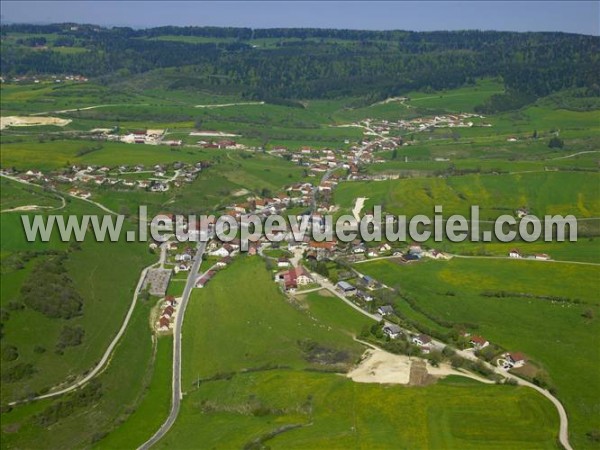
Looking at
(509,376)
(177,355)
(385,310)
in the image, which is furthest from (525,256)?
(177,355)

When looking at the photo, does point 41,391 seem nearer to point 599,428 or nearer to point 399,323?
point 399,323

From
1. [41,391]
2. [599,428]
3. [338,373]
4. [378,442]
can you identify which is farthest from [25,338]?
[599,428]

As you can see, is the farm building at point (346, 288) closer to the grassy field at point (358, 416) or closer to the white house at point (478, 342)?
the white house at point (478, 342)

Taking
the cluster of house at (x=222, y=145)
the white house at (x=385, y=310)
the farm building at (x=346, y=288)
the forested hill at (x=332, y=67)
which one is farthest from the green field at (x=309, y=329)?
the forested hill at (x=332, y=67)

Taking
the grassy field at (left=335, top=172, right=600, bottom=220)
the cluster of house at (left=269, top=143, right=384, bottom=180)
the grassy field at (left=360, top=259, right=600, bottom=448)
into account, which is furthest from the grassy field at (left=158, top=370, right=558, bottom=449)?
the cluster of house at (left=269, top=143, right=384, bottom=180)

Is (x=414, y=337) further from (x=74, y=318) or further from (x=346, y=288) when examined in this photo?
(x=74, y=318)

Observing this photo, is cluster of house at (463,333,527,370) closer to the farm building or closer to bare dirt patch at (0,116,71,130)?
the farm building
